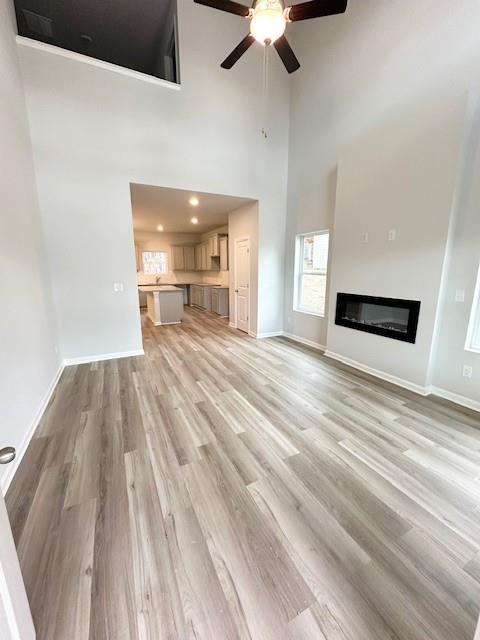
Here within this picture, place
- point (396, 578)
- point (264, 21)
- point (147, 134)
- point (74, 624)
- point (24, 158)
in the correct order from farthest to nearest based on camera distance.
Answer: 1. point (147, 134)
2. point (24, 158)
3. point (264, 21)
4. point (396, 578)
5. point (74, 624)

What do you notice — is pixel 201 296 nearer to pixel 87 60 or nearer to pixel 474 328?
pixel 87 60

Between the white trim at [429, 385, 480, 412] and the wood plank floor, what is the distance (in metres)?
0.18

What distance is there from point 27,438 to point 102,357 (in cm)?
208

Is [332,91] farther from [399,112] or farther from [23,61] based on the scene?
[23,61]

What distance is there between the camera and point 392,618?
3.59 feet

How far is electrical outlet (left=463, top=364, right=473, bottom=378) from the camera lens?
2.78 m

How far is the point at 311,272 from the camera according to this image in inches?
194

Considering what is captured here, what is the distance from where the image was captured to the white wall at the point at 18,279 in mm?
2021

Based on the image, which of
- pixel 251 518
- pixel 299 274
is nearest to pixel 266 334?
pixel 299 274

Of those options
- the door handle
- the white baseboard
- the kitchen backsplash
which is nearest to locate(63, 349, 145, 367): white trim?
the white baseboard

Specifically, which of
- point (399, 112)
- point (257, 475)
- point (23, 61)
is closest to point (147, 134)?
point (23, 61)

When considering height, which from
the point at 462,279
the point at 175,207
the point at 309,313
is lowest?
the point at 309,313

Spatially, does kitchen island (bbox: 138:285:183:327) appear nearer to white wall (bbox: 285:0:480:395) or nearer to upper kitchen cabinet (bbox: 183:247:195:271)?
upper kitchen cabinet (bbox: 183:247:195:271)

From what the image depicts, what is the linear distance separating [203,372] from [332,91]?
474 cm
